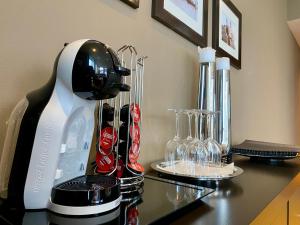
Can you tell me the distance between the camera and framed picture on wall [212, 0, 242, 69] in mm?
1379

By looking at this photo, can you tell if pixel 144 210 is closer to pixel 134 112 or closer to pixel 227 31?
pixel 134 112

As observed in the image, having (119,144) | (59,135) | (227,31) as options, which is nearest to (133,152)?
(119,144)

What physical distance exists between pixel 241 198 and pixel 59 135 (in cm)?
45

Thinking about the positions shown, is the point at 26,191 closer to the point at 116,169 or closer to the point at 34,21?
the point at 116,169

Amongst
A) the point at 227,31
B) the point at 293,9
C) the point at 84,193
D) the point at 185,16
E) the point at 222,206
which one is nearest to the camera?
the point at 84,193

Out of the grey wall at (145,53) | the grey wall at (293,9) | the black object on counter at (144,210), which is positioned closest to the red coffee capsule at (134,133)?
the black object on counter at (144,210)

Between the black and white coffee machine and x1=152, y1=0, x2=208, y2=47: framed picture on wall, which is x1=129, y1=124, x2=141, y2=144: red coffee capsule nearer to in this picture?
the black and white coffee machine

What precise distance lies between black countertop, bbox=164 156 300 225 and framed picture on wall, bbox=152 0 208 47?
24.8 inches

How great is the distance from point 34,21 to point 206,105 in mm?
701

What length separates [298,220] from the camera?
34.0 inches

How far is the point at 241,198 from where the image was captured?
0.61 metres

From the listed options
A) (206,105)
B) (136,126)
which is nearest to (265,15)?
(206,105)

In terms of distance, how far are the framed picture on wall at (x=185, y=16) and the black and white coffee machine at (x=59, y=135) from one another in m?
0.58

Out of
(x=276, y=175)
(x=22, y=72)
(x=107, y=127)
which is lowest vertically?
(x=276, y=175)
